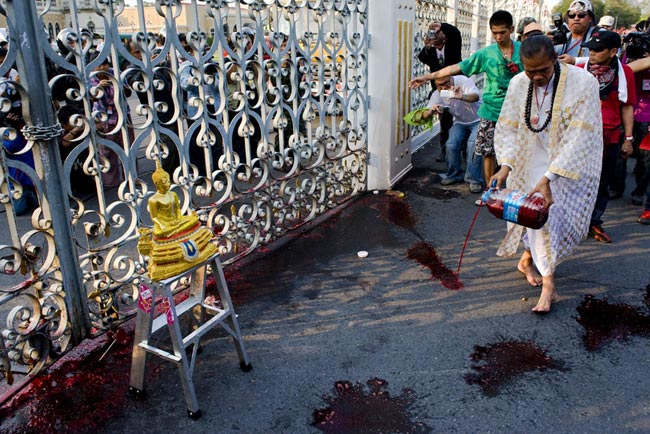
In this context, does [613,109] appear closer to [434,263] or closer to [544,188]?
[544,188]

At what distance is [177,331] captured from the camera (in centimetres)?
252

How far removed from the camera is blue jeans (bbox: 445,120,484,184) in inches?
246

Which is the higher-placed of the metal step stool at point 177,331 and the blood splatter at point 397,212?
the metal step stool at point 177,331

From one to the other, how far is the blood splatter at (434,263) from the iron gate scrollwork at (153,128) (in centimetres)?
115

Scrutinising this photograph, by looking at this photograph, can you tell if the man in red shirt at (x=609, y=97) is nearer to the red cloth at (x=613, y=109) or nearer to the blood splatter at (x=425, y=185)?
the red cloth at (x=613, y=109)

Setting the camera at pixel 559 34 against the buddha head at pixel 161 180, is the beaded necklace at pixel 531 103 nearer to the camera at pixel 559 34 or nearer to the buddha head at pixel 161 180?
the buddha head at pixel 161 180

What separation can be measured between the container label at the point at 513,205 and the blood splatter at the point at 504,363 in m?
0.76

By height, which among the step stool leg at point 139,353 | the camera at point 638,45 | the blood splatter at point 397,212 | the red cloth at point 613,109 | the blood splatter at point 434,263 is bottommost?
the blood splatter at point 434,263

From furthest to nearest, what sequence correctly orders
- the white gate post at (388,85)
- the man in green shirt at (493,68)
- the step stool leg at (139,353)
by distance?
the white gate post at (388,85) < the man in green shirt at (493,68) < the step stool leg at (139,353)

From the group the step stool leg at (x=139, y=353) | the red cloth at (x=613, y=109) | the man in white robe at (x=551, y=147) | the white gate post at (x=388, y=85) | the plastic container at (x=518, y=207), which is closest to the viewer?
the step stool leg at (x=139, y=353)

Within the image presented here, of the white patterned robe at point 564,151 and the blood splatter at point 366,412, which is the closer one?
the blood splatter at point 366,412

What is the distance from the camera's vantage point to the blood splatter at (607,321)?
128 inches

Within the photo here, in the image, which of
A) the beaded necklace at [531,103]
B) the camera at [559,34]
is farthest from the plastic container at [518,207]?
the camera at [559,34]

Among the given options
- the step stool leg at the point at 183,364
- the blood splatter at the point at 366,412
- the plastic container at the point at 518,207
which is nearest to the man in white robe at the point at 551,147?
the plastic container at the point at 518,207
